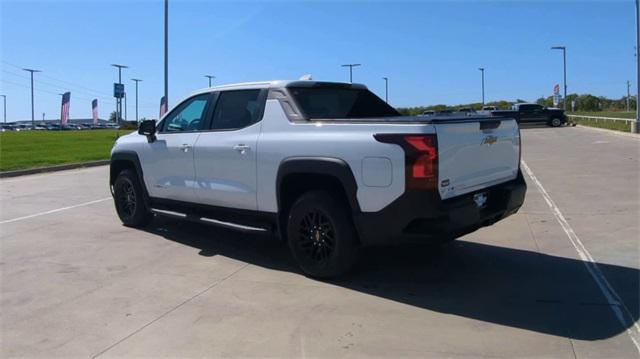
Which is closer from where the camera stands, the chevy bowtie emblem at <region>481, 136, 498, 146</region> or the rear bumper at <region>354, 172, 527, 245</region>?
the rear bumper at <region>354, 172, 527, 245</region>

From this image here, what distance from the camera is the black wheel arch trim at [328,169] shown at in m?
5.15

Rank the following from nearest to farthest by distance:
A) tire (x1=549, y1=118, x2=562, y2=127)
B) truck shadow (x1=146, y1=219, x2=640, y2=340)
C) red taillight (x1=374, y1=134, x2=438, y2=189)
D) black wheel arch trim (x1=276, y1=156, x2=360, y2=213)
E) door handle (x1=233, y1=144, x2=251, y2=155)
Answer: truck shadow (x1=146, y1=219, x2=640, y2=340)
red taillight (x1=374, y1=134, x2=438, y2=189)
black wheel arch trim (x1=276, y1=156, x2=360, y2=213)
door handle (x1=233, y1=144, x2=251, y2=155)
tire (x1=549, y1=118, x2=562, y2=127)

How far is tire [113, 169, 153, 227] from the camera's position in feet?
26.2

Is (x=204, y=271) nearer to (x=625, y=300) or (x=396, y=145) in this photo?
(x=396, y=145)

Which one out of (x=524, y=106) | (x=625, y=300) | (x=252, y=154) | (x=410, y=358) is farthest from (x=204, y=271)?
(x=524, y=106)

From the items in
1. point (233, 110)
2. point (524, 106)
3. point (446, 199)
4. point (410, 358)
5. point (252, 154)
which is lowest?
point (410, 358)

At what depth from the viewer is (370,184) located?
5.04 metres

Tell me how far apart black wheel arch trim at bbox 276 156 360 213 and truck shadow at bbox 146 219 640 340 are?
0.92 metres

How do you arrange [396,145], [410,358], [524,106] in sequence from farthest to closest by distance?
[524,106]
[396,145]
[410,358]

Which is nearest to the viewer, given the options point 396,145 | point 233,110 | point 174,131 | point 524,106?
point 396,145

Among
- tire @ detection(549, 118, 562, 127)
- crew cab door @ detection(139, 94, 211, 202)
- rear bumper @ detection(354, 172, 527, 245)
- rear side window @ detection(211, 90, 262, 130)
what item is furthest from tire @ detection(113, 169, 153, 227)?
tire @ detection(549, 118, 562, 127)

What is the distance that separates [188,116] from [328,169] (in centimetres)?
267

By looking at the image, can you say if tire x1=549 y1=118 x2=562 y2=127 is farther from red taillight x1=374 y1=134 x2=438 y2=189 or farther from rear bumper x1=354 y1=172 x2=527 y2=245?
red taillight x1=374 y1=134 x2=438 y2=189

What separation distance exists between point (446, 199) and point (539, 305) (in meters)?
1.15
